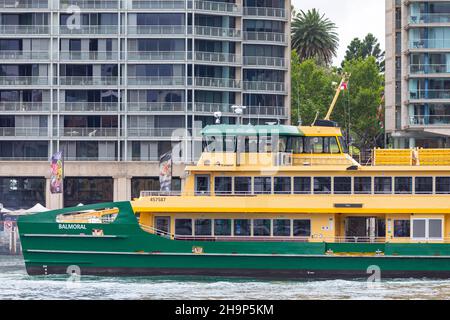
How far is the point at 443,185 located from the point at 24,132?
49.3 m

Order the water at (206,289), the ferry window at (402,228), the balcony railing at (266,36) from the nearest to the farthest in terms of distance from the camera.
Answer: the water at (206,289)
the ferry window at (402,228)
the balcony railing at (266,36)

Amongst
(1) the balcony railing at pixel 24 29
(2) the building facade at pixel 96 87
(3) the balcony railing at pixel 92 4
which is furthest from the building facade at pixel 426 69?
(1) the balcony railing at pixel 24 29

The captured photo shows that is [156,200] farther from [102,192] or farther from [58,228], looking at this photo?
[102,192]

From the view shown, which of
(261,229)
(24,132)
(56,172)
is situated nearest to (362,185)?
(261,229)

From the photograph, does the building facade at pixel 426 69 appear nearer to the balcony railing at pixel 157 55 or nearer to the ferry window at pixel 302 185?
the balcony railing at pixel 157 55

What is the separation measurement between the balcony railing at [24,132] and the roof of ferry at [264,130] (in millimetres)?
42436

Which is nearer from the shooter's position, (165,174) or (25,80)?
(165,174)

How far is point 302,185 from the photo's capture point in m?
48.1

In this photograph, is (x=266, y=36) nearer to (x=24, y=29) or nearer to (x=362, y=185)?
(x=24, y=29)

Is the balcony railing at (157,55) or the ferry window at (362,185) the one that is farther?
the balcony railing at (157,55)

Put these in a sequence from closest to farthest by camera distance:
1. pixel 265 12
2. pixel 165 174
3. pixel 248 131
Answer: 1. pixel 248 131
2. pixel 165 174
3. pixel 265 12

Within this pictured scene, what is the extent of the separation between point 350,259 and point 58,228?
1215 centimetres

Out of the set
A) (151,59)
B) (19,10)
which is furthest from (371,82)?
(19,10)

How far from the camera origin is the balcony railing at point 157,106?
89.6 meters
